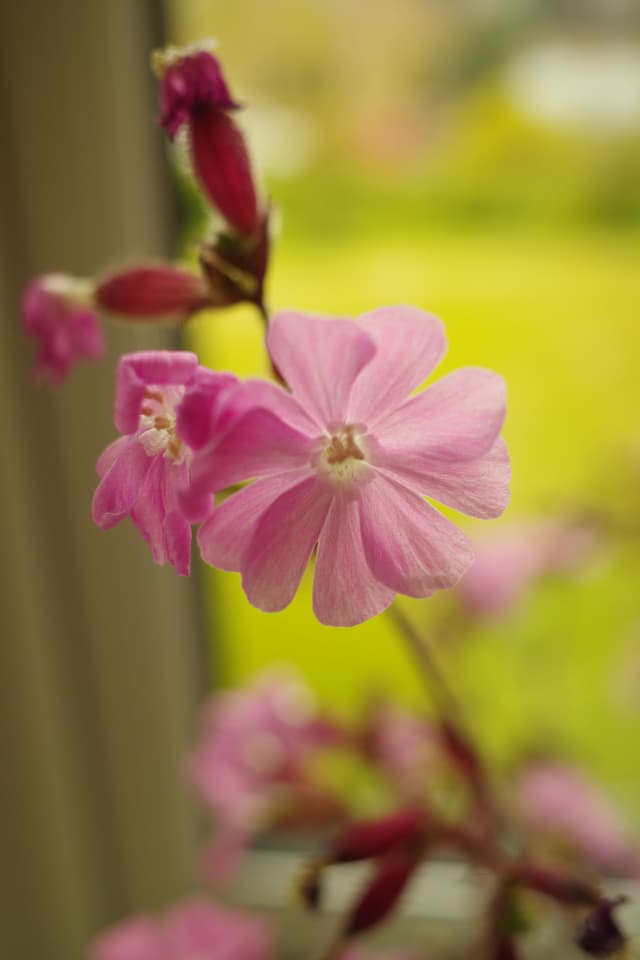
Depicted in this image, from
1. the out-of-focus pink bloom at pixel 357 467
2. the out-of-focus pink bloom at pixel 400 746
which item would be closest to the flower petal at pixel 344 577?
the out-of-focus pink bloom at pixel 357 467

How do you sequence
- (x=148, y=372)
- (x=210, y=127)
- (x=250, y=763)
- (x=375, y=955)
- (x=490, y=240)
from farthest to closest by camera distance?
(x=490, y=240)
(x=250, y=763)
(x=375, y=955)
(x=210, y=127)
(x=148, y=372)

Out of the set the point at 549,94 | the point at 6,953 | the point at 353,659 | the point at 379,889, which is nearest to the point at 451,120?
the point at 549,94

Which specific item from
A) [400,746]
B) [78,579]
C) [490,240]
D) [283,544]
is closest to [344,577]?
[283,544]

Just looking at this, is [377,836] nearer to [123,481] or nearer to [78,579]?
[123,481]

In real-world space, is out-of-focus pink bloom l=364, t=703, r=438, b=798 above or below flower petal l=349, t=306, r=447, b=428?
below

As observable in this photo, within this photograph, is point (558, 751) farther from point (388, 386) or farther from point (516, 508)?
point (388, 386)

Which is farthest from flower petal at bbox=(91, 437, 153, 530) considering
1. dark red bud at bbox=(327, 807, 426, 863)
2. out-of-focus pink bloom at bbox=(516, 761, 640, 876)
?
out-of-focus pink bloom at bbox=(516, 761, 640, 876)

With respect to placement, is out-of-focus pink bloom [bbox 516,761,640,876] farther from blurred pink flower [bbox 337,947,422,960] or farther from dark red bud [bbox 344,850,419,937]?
dark red bud [bbox 344,850,419,937]
